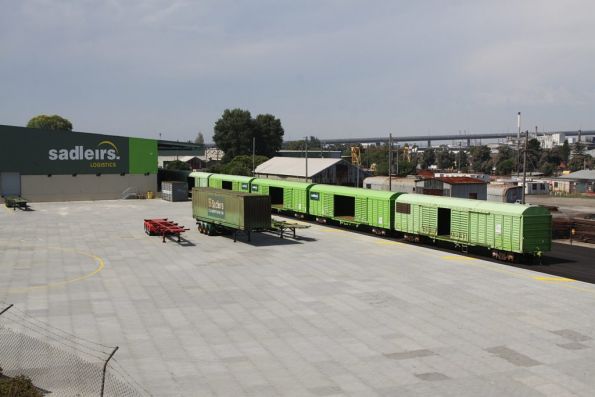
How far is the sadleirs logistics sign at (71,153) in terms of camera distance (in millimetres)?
67938

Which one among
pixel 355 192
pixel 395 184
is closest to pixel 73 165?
pixel 395 184

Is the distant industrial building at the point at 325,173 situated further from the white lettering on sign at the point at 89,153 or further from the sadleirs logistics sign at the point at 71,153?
the white lettering on sign at the point at 89,153

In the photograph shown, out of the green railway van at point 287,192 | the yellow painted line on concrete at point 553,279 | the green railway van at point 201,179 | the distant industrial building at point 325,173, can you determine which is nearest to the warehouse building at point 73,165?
the green railway van at point 201,179

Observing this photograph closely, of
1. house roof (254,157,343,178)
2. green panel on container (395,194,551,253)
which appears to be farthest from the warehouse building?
green panel on container (395,194,551,253)

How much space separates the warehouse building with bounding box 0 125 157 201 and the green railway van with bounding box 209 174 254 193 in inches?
475

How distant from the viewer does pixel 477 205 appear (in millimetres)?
35375

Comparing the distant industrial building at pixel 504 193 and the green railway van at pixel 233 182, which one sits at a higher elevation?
the green railway van at pixel 233 182

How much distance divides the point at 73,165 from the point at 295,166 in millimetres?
34813

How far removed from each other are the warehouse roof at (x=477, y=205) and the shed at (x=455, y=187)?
67.2 feet

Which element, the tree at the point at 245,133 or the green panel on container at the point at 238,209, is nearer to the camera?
the green panel on container at the point at 238,209

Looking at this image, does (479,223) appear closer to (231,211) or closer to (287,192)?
(231,211)

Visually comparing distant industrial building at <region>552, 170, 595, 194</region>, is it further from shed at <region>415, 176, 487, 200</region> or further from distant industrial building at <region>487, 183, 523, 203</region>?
shed at <region>415, 176, 487, 200</region>

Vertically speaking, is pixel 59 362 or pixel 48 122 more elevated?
pixel 48 122

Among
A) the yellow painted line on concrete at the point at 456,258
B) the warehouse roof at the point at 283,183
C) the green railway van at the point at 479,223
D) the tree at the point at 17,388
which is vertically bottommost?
the yellow painted line on concrete at the point at 456,258
